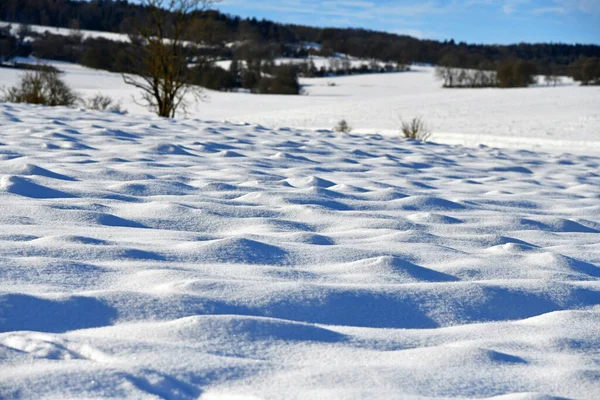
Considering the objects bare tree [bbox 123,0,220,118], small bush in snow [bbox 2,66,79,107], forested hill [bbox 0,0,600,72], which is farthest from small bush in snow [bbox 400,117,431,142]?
forested hill [bbox 0,0,600,72]

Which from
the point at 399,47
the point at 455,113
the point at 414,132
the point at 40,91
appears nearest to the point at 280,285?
the point at 414,132

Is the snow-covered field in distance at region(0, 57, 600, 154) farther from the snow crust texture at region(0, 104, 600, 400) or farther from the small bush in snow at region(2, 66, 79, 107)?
the snow crust texture at region(0, 104, 600, 400)

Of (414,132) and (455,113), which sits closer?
(414,132)

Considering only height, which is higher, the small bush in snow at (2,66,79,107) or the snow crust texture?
the small bush in snow at (2,66,79,107)

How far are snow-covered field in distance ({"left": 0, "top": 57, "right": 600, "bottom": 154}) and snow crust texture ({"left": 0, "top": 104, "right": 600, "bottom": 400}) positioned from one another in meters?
11.8

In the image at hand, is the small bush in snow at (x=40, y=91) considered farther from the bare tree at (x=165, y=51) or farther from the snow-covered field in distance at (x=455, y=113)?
the snow-covered field in distance at (x=455, y=113)

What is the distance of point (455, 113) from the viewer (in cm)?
2955

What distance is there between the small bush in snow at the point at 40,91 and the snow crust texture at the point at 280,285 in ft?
24.9

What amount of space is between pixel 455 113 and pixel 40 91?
69.1 ft

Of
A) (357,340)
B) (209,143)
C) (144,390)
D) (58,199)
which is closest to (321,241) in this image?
(357,340)

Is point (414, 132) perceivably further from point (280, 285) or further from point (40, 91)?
Result: point (280, 285)

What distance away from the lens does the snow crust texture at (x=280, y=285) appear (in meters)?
1.39

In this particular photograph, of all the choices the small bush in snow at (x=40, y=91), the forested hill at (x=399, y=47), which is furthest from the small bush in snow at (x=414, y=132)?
the forested hill at (x=399, y=47)

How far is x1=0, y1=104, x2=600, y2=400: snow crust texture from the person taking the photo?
1395 mm
